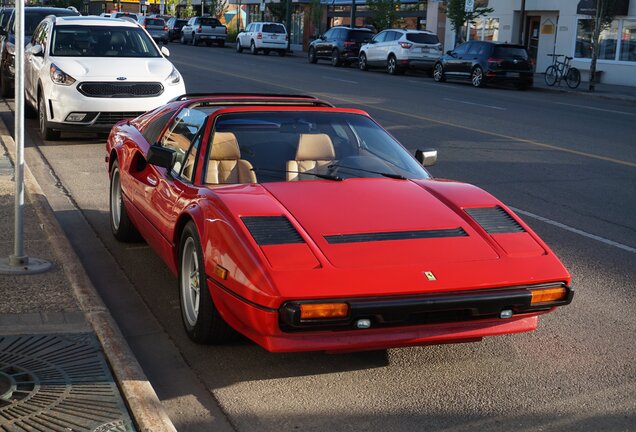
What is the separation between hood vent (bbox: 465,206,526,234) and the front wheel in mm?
26129

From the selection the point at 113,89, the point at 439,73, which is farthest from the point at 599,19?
the point at 113,89

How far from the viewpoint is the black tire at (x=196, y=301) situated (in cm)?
520

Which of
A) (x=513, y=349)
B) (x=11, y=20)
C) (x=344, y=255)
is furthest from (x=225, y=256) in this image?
(x=11, y=20)

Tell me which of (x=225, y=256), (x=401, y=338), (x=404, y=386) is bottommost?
(x=404, y=386)

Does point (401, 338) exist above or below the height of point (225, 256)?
below

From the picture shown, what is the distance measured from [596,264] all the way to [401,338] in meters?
3.41

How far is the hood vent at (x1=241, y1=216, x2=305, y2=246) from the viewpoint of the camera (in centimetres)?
488

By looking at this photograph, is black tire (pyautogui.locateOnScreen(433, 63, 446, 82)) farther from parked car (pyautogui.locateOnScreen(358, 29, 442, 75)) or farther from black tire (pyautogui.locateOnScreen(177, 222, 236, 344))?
black tire (pyautogui.locateOnScreen(177, 222, 236, 344))

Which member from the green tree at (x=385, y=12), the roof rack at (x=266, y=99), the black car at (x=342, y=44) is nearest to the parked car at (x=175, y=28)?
the green tree at (x=385, y=12)

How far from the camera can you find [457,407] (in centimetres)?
468

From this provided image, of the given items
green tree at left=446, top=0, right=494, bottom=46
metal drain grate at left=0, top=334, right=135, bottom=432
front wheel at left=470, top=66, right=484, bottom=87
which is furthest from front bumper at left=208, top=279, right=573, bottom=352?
green tree at left=446, top=0, right=494, bottom=46

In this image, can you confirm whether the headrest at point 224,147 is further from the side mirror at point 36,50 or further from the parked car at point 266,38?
the parked car at point 266,38

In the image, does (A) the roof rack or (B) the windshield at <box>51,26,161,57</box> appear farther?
(B) the windshield at <box>51,26,161,57</box>

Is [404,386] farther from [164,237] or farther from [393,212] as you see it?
[164,237]
